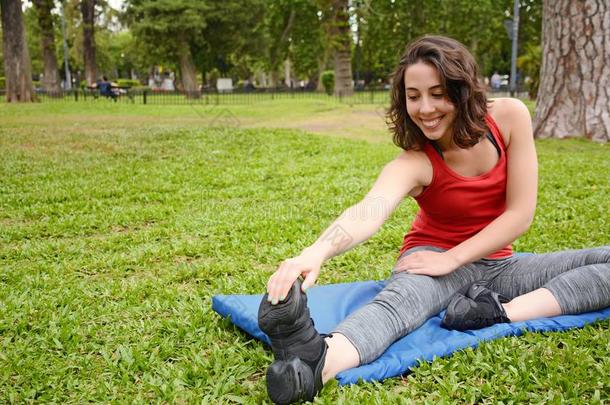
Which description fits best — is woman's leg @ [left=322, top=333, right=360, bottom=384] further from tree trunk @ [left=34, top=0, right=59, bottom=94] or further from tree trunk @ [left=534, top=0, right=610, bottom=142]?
tree trunk @ [left=34, top=0, right=59, bottom=94]

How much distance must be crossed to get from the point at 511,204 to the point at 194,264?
2.14m

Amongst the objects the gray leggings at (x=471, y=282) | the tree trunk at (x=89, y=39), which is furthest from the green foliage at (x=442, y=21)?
the gray leggings at (x=471, y=282)

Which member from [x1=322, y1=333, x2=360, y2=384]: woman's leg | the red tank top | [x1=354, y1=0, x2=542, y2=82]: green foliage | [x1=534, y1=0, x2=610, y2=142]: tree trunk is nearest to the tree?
[x1=354, y1=0, x2=542, y2=82]: green foliage

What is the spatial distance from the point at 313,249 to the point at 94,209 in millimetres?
3991

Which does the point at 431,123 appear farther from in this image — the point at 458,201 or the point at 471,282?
the point at 471,282

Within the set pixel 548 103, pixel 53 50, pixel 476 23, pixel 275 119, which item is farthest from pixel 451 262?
pixel 476 23

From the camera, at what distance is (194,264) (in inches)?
149

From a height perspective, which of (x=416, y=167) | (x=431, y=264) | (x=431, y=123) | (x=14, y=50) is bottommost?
(x=431, y=264)

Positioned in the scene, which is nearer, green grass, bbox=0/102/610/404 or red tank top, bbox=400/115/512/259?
green grass, bbox=0/102/610/404

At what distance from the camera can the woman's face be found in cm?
231

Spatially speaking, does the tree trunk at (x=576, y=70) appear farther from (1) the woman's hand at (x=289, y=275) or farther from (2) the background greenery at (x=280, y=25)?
(2) the background greenery at (x=280, y=25)

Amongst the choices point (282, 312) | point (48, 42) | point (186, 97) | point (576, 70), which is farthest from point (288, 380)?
point (48, 42)

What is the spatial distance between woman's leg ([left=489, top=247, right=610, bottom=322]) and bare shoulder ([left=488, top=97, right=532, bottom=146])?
2.16 feet

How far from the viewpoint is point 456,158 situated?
→ 8.35 ft
